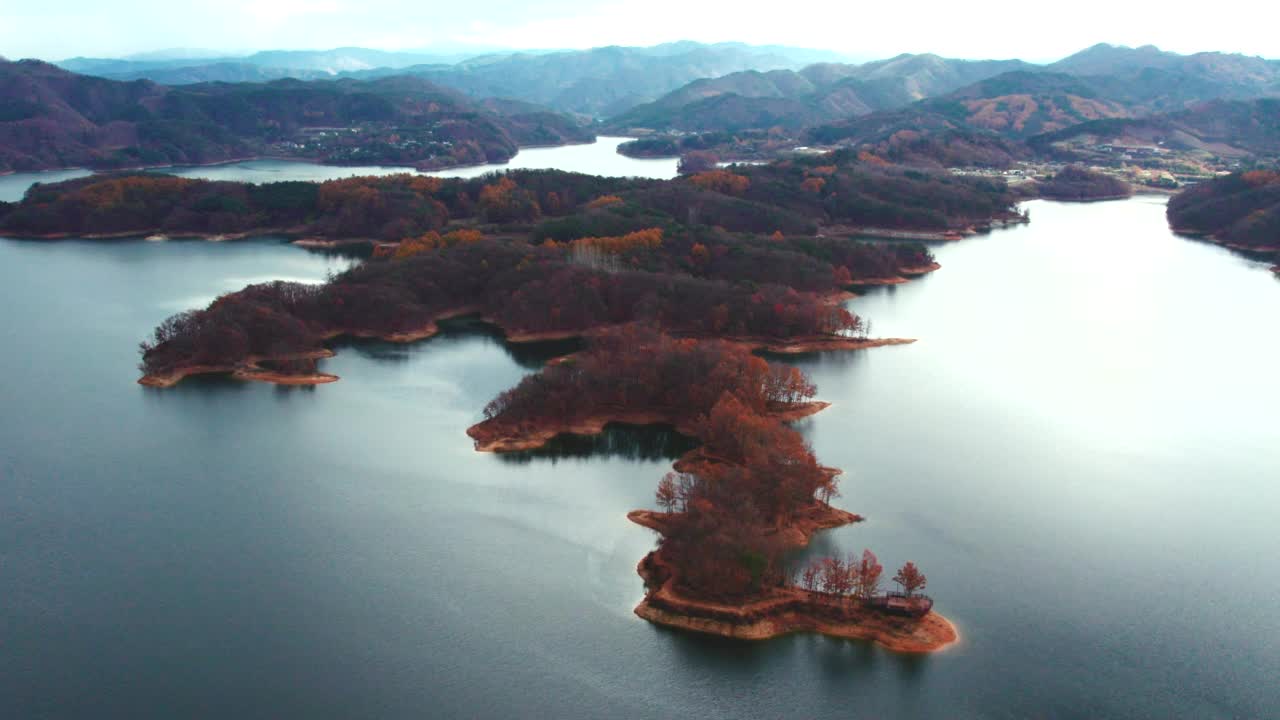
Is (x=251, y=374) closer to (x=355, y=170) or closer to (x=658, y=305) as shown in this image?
(x=658, y=305)

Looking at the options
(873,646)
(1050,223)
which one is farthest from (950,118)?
(873,646)

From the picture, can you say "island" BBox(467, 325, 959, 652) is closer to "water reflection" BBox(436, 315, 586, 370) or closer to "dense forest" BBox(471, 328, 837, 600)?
"dense forest" BBox(471, 328, 837, 600)

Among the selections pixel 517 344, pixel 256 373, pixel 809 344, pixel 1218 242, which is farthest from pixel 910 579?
pixel 1218 242

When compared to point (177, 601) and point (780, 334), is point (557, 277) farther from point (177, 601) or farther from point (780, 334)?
point (177, 601)

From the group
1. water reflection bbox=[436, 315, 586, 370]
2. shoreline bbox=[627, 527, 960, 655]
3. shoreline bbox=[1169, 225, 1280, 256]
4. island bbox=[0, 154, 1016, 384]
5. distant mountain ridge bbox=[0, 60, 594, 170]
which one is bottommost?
shoreline bbox=[627, 527, 960, 655]

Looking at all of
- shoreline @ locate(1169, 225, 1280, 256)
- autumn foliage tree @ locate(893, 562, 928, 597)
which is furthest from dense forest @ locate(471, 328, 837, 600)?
shoreline @ locate(1169, 225, 1280, 256)
